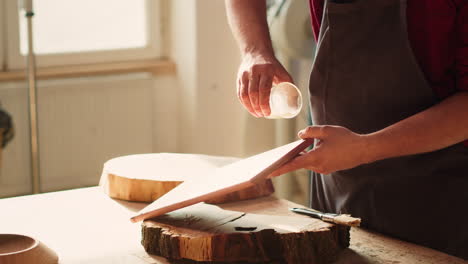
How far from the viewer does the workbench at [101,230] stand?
4.19ft

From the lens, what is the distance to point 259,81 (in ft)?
5.00

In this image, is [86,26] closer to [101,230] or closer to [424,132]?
[101,230]

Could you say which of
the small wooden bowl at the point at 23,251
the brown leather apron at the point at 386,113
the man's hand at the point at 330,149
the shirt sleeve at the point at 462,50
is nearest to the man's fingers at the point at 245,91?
the brown leather apron at the point at 386,113

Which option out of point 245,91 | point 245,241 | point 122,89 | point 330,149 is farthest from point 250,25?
point 122,89

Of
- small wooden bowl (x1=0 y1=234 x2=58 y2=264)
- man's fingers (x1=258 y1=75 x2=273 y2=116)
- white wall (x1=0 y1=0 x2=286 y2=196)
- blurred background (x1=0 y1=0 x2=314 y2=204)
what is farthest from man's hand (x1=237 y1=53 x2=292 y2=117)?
white wall (x1=0 y1=0 x2=286 y2=196)

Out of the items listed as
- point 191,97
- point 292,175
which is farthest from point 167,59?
point 292,175

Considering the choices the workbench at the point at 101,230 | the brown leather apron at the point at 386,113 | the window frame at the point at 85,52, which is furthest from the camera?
the window frame at the point at 85,52

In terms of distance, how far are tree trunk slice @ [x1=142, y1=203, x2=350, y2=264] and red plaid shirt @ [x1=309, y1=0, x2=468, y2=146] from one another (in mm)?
366

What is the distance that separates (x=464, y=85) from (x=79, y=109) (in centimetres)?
280

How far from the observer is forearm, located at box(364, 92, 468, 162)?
1.29 metres

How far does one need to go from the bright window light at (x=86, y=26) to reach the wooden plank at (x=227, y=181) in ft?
8.46

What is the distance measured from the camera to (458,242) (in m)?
1.42

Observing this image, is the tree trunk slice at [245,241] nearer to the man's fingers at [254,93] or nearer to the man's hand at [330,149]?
the man's hand at [330,149]

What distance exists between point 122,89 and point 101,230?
2580 millimetres
